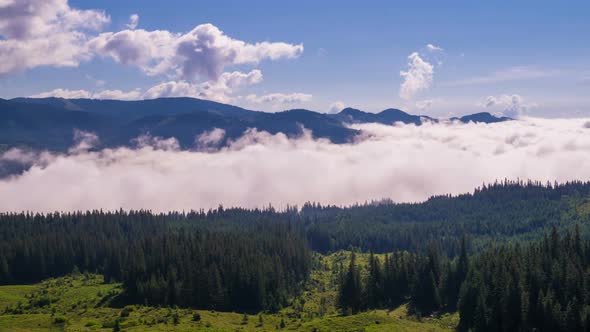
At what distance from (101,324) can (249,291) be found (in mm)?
58053

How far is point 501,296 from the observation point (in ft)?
424

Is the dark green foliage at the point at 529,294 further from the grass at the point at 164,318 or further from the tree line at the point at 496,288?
the grass at the point at 164,318

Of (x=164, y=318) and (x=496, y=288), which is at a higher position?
(x=496, y=288)

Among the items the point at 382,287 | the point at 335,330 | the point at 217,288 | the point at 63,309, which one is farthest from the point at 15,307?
→ the point at 382,287

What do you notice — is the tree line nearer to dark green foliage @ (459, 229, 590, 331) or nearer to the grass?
dark green foliage @ (459, 229, 590, 331)

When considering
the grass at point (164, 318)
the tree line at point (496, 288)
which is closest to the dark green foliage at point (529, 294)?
the tree line at point (496, 288)

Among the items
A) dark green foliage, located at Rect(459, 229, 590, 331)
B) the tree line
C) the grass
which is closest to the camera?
dark green foliage, located at Rect(459, 229, 590, 331)

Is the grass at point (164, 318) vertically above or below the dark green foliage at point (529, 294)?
below

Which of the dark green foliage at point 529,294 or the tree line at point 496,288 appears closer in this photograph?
the dark green foliage at point 529,294

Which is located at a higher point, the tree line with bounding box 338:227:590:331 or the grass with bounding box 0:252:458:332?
the tree line with bounding box 338:227:590:331

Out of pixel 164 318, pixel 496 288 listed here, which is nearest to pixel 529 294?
pixel 496 288

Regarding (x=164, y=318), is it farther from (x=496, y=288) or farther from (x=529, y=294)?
(x=529, y=294)

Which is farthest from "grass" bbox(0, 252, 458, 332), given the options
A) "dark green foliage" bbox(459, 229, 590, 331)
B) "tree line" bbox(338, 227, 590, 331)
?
"dark green foliage" bbox(459, 229, 590, 331)

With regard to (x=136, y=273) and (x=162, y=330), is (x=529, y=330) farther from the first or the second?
(x=136, y=273)
